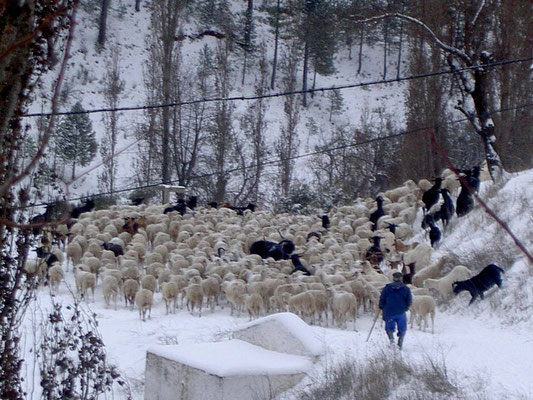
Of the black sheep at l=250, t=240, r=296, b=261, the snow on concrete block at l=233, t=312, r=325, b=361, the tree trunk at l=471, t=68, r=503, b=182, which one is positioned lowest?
the snow on concrete block at l=233, t=312, r=325, b=361

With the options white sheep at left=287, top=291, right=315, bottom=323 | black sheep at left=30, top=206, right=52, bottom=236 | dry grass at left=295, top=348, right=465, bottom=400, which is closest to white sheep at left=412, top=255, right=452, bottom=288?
white sheep at left=287, top=291, right=315, bottom=323

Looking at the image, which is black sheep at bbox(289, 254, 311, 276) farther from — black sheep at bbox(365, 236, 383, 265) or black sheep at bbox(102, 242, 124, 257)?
black sheep at bbox(102, 242, 124, 257)

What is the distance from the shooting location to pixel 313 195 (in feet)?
103

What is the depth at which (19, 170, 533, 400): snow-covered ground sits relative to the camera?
10.2 metres

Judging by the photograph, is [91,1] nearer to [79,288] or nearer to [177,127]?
[177,127]

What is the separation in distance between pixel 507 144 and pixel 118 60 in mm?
28720

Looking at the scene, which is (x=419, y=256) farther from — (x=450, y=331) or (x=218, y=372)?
(x=218, y=372)

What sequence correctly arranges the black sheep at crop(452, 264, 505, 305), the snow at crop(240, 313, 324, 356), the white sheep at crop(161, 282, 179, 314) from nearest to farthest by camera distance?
1. the snow at crop(240, 313, 324, 356)
2. the black sheep at crop(452, 264, 505, 305)
3. the white sheep at crop(161, 282, 179, 314)

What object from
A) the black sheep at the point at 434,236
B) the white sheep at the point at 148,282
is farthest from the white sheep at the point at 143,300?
the black sheep at the point at 434,236

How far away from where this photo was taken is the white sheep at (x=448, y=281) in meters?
14.9

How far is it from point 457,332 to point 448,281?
1.96 metres

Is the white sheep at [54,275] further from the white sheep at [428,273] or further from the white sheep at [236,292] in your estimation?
the white sheep at [428,273]

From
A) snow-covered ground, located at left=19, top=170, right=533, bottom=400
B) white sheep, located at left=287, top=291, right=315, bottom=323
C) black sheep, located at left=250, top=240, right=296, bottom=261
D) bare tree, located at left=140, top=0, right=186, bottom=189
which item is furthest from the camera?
bare tree, located at left=140, top=0, right=186, bottom=189

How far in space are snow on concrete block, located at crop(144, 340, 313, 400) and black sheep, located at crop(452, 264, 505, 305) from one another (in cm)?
458
